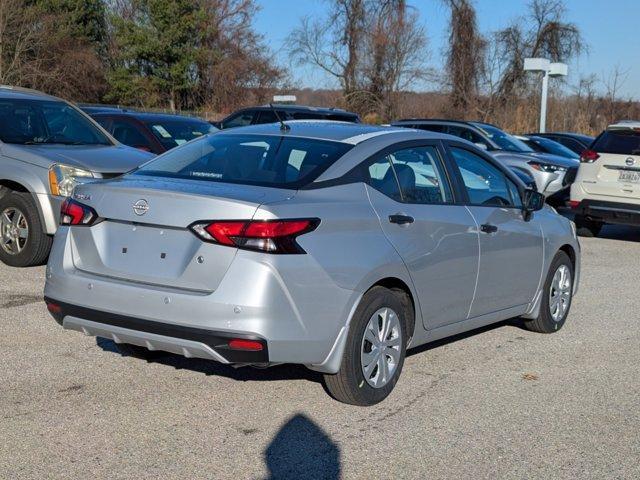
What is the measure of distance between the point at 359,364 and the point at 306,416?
43 cm

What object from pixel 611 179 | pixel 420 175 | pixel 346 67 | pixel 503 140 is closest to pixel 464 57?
pixel 346 67

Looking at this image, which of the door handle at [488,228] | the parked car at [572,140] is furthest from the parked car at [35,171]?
the parked car at [572,140]

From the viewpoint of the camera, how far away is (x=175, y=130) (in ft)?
43.3

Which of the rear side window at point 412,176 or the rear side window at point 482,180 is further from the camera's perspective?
the rear side window at point 482,180

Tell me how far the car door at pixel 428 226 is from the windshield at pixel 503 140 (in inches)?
481

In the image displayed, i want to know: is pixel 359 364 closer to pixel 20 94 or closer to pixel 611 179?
pixel 20 94

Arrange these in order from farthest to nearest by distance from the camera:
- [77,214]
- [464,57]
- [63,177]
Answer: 1. [464,57]
2. [63,177]
3. [77,214]


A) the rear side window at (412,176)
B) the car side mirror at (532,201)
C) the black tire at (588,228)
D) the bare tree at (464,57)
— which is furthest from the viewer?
the bare tree at (464,57)

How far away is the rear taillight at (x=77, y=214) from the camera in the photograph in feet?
17.1

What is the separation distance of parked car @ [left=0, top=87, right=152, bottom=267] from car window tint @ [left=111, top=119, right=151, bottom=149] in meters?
2.93

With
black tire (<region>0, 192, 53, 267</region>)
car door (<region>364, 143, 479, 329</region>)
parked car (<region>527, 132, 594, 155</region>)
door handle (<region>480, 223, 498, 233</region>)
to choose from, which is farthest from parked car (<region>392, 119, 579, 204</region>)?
car door (<region>364, 143, 479, 329</region>)

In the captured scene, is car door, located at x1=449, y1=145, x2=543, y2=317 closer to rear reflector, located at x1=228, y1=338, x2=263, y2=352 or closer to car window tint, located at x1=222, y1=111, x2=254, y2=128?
rear reflector, located at x1=228, y1=338, x2=263, y2=352

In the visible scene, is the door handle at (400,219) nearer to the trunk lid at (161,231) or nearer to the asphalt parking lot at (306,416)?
the trunk lid at (161,231)

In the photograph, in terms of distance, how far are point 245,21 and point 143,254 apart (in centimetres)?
4468
